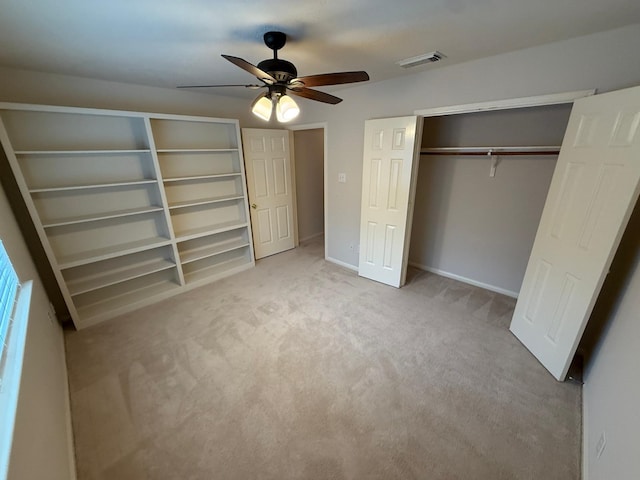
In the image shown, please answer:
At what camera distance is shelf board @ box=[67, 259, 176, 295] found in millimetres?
2604

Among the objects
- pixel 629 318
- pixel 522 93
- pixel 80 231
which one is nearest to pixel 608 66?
pixel 522 93

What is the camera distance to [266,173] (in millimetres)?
3857

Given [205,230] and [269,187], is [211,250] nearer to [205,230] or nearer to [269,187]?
[205,230]

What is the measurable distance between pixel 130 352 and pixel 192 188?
196 centimetres

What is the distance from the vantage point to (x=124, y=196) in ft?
9.14

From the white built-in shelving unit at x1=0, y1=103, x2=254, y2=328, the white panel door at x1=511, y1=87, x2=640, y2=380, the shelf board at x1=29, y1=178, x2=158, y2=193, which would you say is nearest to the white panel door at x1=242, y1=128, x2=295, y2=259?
the white built-in shelving unit at x1=0, y1=103, x2=254, y2=328

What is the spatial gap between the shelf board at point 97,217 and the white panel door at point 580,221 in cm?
375

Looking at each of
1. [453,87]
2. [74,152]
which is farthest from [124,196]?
[453,87]

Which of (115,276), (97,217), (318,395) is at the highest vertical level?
(97,217)

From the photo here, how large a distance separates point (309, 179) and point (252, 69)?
3358 mm

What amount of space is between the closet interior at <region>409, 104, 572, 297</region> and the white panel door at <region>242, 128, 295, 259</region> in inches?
80.4

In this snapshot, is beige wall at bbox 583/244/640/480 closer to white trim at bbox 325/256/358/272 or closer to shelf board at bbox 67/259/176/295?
white trim at bbox 325/256/358/272

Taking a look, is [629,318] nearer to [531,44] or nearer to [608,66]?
[608,66]

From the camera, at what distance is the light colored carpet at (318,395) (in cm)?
143
